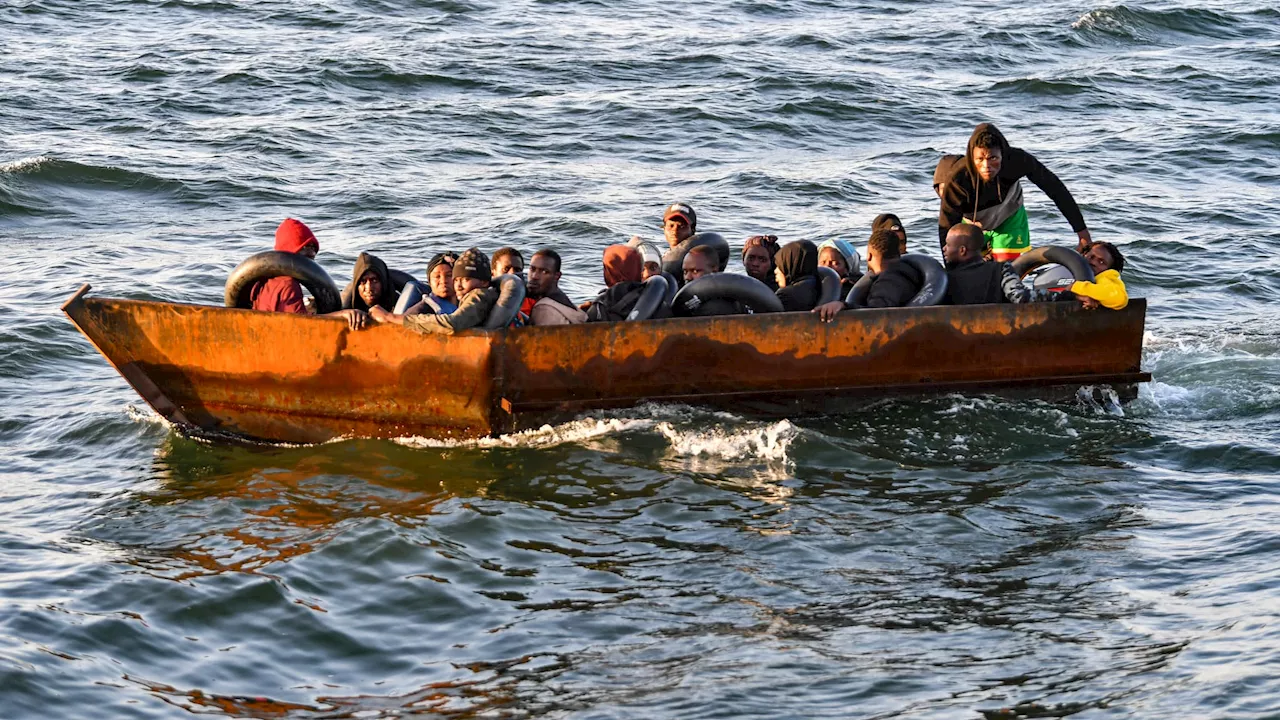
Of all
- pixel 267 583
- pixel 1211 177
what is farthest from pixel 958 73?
pixel 267 583

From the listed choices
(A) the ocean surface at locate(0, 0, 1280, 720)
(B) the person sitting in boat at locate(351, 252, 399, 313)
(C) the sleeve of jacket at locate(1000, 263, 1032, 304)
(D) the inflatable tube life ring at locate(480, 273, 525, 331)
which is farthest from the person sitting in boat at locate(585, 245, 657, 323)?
(C) the sleeve of jacket at locate(1000, 263, 1032, 304)

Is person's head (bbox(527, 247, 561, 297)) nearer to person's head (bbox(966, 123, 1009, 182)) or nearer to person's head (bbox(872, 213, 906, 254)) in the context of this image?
person's head (bbox(872, 213, 906, 254))

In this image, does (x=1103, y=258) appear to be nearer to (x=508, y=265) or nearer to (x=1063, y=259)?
(x=1063, y=259)

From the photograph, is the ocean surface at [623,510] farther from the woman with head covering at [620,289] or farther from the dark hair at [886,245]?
the dark hair at [886,245]

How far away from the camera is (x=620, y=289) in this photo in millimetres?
11453

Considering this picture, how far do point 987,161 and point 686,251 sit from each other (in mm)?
2547

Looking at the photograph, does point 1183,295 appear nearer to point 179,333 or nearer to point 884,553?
point 884,553

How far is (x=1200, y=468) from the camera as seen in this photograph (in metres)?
10.9

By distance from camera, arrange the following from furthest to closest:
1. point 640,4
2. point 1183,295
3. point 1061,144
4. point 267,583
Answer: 1. point 640,4
2. point 1061,144
3. point 1183,295
4. point 267,583

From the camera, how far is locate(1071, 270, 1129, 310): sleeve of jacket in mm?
11359

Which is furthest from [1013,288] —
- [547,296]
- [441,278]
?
[441,278]

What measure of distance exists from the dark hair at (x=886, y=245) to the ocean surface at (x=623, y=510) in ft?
4.03

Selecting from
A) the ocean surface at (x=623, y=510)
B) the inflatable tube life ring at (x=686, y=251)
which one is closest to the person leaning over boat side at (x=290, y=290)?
the ocean surface at (x=623, y=510)

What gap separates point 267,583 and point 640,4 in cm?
2639
